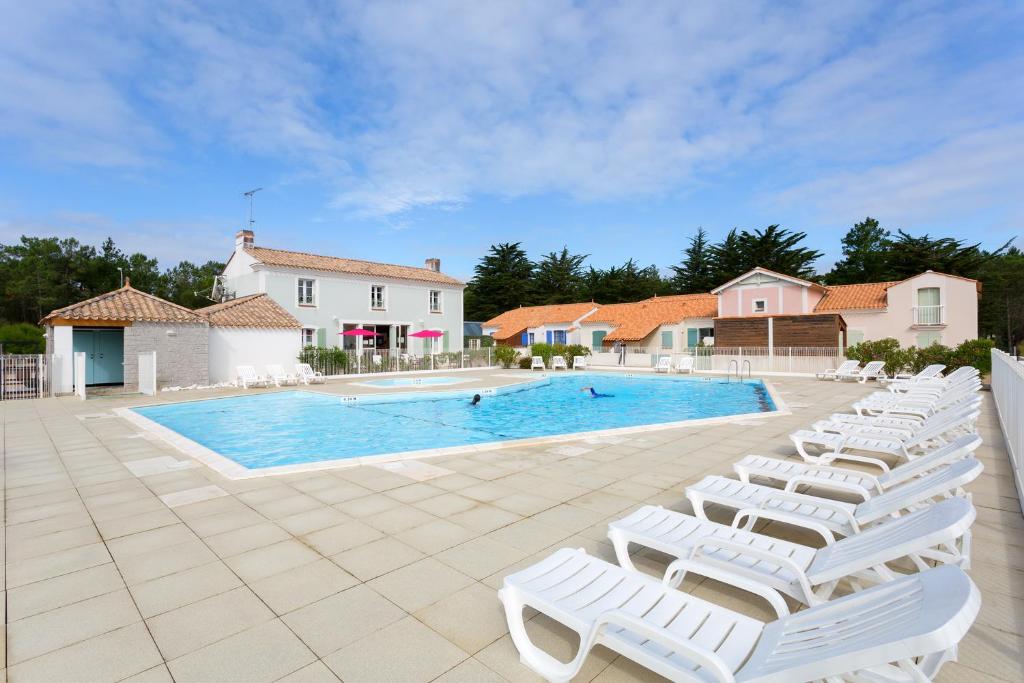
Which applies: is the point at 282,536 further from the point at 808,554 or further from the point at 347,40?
the point at 347,40

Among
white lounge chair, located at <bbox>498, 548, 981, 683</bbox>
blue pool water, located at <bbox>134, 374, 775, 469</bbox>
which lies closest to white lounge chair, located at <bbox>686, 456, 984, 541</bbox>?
white lounge chair, located at <bbox>498, 548, 981, 683</bbox>

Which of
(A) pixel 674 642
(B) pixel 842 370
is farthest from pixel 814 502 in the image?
(B) pixel 842 370

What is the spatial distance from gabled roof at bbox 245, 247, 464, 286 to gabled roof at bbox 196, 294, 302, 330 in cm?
255

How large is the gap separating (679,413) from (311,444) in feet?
33.2

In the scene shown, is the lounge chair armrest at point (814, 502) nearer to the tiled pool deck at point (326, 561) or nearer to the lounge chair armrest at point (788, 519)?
the lounge chair armrest at point (788, 519)

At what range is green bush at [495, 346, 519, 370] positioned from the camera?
2673 cm

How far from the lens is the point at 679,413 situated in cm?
1412

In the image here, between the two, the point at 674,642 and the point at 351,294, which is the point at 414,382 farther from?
the point at 674,642

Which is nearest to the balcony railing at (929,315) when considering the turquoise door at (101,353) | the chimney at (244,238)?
the chimney at (244,238)

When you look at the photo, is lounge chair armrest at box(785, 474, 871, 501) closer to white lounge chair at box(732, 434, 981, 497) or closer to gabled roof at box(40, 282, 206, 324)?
white lounge chair at box(732, 434, 981, 497)

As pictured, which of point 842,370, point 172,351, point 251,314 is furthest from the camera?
point 251,314

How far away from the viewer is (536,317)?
4084 cm

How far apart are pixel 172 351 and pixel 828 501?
19953mm

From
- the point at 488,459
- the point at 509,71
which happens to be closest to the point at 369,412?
the point at 488,459
